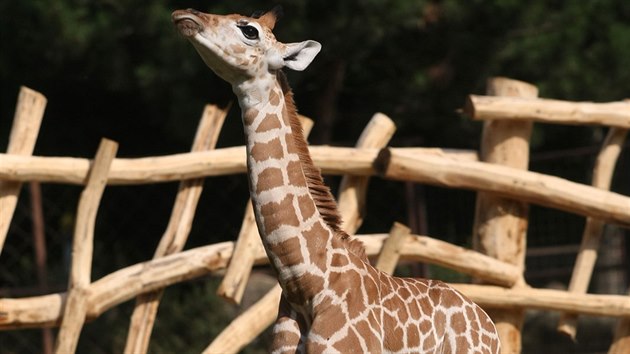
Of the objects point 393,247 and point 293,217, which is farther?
point 393,247

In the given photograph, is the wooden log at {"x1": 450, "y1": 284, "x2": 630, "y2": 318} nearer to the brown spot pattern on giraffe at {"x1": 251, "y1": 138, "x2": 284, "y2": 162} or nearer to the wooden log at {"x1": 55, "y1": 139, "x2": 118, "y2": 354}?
the wooden log at {"x1": 55, "y1": 139, "x2": 118, "y2": 354}

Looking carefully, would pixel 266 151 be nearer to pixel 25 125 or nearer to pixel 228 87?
pixel 25 125

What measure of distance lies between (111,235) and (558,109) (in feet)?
15.4

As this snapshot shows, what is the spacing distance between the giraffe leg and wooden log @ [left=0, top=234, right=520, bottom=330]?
165 cm

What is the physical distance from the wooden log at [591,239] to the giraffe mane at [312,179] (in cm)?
246

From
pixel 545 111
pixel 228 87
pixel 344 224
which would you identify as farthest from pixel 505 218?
pixel 228 87

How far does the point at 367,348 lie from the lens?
16.1ft

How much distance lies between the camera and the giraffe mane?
5.13 meters

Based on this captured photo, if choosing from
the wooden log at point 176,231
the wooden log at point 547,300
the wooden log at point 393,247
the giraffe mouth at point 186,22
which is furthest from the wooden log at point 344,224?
the giraffe mouth at point 186,22

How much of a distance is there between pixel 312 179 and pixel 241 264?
5.20 feet

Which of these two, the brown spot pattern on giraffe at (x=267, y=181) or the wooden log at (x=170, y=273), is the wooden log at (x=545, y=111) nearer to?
the wooden log at (x=170, y=273)

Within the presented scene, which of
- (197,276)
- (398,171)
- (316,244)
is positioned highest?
(316,244)

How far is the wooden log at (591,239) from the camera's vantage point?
7227 millimetres

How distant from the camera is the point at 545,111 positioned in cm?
717
